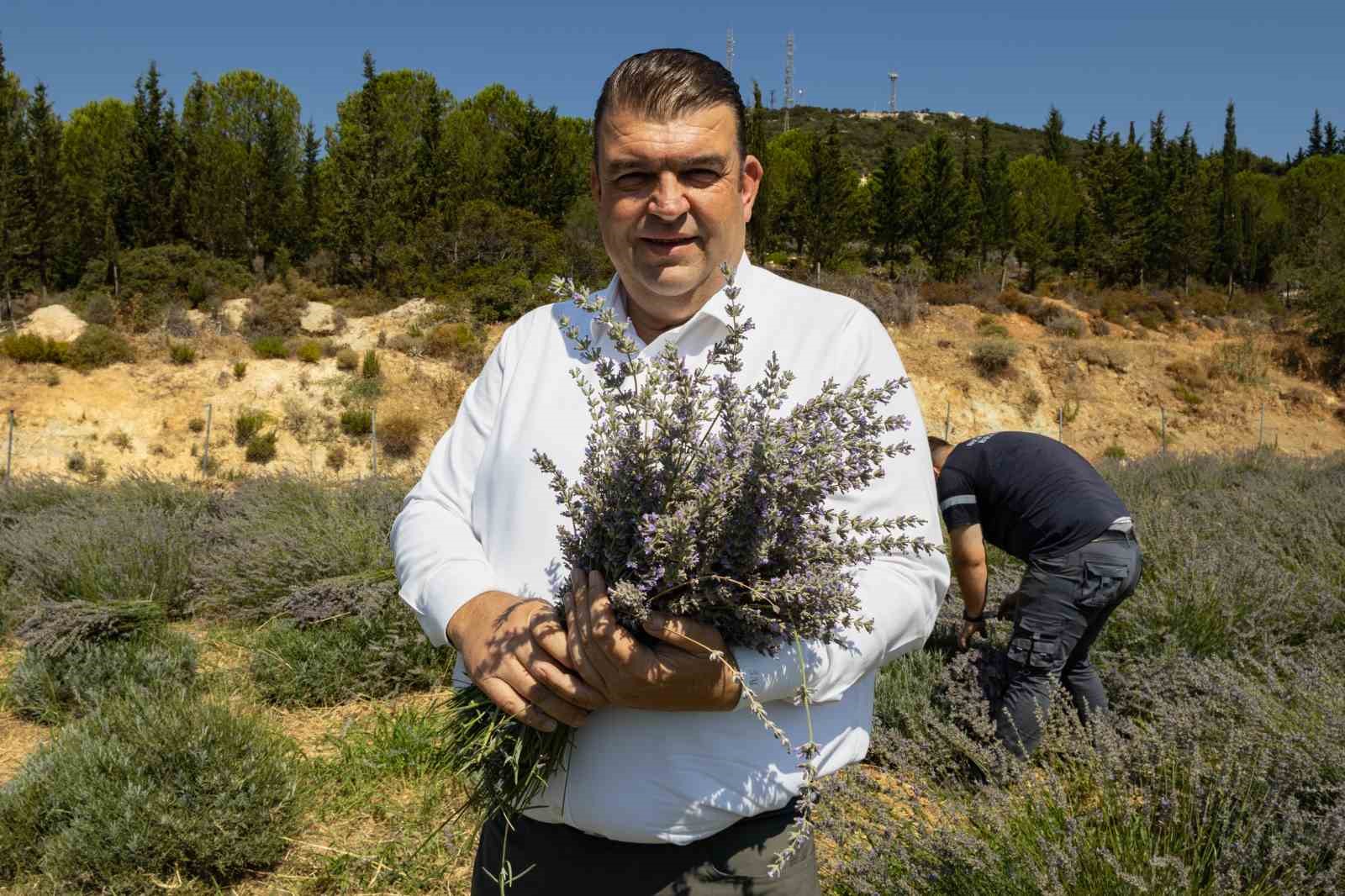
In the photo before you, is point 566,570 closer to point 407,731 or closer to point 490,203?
point 407,731

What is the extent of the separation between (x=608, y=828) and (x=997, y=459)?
3146 millimetres

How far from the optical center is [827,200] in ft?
107

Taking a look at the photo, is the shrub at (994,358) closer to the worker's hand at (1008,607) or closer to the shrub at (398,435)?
the shrub at (398,435)

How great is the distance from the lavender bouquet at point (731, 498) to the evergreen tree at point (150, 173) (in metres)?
35.9

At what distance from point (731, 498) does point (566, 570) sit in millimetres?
427

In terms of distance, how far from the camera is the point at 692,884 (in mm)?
1437

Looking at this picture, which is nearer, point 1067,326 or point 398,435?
point 398,435

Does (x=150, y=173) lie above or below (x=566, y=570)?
above

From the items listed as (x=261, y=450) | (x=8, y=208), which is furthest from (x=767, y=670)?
(x=8, y=208)

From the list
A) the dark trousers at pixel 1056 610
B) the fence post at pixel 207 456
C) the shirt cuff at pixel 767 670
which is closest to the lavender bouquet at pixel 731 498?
the shirt cuff at pixel 767 670

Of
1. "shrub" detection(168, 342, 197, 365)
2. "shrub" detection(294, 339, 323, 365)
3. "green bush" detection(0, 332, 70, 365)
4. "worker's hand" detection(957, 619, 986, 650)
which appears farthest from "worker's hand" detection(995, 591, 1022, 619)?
"green bush" detection(0, 332, 70, 365)

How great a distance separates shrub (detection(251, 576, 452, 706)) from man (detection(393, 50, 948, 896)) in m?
3.43

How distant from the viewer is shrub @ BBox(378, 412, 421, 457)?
21.0 metres

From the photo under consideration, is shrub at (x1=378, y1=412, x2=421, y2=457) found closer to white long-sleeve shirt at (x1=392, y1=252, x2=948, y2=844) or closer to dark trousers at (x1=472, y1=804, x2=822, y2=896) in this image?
white long-sleeve shirt at (x1=392, y1=252, x2=948, y2=844)
